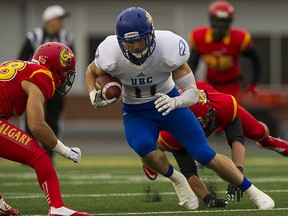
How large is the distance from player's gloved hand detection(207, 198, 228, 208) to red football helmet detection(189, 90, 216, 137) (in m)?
0.63

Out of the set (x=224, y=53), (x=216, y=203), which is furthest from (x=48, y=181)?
(x=224, y=53)

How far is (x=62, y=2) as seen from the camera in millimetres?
21391

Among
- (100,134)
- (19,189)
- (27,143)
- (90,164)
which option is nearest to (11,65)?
(27,143)

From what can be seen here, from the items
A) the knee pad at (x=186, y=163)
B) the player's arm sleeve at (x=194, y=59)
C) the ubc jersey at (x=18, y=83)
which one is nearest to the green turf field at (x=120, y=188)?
the knee pad at (x=186, y=163)

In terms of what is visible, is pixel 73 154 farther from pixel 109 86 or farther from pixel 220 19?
pixel 220 19

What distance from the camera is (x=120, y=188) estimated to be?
8.93m

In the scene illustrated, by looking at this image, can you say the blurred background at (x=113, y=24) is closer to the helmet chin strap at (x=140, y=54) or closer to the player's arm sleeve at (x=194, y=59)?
the player's arm sleeve at (x=194, y=59)

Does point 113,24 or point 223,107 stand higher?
point 223,107

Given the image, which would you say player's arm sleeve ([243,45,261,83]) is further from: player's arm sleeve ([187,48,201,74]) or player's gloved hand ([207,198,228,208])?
player's gloved hand ([207,198,228,208])

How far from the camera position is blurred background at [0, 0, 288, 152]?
70.0 ft

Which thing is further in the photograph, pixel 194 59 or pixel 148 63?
pixel 194 59

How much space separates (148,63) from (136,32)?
0.30 metres

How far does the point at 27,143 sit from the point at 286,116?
1492cm

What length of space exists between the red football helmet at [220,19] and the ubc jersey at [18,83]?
441 centimetres
